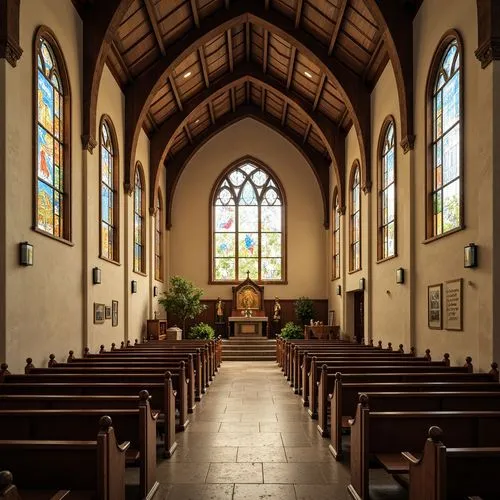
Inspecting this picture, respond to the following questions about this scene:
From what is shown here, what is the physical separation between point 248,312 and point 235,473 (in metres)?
16.8

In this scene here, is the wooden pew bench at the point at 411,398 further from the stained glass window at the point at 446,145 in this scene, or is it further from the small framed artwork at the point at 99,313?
the small framed artwork at the point at 99,313

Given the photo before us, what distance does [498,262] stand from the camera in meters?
7.73

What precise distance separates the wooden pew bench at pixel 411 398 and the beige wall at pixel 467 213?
1842mm

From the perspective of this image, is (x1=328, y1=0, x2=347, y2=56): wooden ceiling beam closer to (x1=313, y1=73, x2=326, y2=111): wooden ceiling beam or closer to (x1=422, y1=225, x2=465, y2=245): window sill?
(x1=313, y1=73, x2=326, y2=111): wooden ceiling beam

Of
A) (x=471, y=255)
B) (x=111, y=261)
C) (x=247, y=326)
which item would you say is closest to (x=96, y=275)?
(x=111, y=261)

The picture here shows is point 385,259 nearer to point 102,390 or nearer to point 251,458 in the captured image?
point 251,458

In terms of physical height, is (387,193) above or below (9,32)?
below

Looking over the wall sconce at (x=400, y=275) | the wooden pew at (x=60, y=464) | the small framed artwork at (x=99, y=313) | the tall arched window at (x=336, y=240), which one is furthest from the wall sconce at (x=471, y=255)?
the tall arched window at (x=336, y=240)

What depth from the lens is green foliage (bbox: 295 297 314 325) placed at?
22484 millimetres

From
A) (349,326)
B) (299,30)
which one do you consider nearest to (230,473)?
(299,30)

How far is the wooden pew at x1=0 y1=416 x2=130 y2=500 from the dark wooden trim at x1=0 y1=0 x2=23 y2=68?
574 centimetres

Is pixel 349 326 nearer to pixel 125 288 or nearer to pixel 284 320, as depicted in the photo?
pixel 284 320

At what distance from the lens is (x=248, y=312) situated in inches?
888

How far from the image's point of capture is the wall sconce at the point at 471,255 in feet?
27.2
